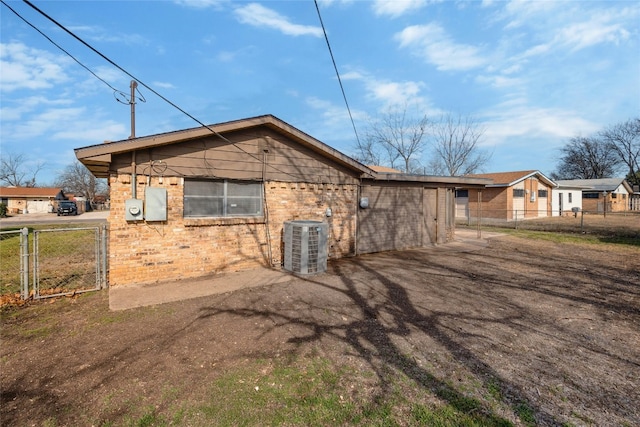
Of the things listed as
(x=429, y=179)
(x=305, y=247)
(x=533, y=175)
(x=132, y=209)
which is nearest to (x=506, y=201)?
(x=533, y=175)

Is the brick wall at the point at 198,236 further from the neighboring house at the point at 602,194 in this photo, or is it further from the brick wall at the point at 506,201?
the neighboring house at the point at 602,194

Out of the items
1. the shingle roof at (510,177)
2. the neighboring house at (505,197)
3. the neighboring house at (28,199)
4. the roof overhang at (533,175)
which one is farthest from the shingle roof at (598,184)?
the neighboring house at (28,199)

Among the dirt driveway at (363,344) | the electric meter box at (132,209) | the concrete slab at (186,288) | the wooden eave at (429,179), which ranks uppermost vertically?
the wooden eave at (429,179)

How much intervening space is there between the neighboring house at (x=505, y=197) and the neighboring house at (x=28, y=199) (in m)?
55.6

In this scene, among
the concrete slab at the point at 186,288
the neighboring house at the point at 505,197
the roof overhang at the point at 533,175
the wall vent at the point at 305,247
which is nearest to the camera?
the concrete slab at the point at 186,288

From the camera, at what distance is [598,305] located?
5.18 metres

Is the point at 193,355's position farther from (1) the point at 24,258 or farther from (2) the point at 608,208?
(2) the point at 608,208

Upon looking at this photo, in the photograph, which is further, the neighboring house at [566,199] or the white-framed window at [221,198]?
the neighboring house at [566,199]

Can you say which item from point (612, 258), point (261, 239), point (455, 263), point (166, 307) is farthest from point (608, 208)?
point (166, 307)

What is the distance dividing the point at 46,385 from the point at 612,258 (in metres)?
13.2

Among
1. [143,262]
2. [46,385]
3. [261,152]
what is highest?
[261,152]

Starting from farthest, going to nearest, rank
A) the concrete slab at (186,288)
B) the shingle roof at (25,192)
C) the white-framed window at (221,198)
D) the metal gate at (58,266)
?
the shingle roof at (25,192), the white-framed window at (221,198), the metal gate at (58,266), the concrete slab at (186,288)

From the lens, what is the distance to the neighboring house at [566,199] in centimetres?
3041

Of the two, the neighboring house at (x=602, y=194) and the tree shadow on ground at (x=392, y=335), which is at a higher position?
the neighboring house at (x=602, y=194)
